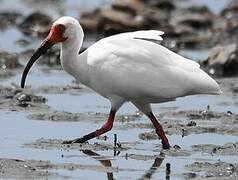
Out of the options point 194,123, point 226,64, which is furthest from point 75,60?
point 226,64

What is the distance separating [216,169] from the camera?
9.45 meters

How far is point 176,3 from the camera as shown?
1137 inches

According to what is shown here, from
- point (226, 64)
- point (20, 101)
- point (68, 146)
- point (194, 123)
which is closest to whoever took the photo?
point (68, 146)

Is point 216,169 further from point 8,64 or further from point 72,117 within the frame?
point 8,64

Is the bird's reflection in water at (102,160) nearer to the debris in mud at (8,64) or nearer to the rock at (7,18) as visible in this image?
the debris in mud at (8,64)

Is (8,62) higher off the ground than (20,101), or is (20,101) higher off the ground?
(8,62)

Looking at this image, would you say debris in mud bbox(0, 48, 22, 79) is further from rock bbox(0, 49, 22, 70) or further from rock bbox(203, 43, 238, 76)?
rock bbox(203, 43, 238, 76)

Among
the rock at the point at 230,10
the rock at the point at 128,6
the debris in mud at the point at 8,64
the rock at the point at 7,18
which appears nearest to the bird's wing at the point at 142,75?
the debris in mud at the point at 8,64

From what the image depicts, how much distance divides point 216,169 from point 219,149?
1201 millimetres

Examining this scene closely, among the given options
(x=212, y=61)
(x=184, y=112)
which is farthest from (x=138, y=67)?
(x=212, y=61)

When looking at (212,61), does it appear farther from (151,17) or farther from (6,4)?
(6,4)

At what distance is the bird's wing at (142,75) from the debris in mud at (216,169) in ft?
3.69

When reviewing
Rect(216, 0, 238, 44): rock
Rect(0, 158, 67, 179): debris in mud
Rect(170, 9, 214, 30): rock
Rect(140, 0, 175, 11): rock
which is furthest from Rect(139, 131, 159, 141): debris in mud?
Rect(140, 0, 175, 11): rock

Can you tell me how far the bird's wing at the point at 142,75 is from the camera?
10453 mm
